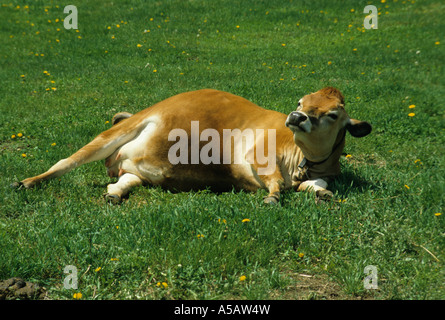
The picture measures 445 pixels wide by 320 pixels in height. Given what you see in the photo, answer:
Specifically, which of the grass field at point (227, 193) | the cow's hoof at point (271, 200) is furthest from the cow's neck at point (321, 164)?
the cow's hoof at point (271, 200)

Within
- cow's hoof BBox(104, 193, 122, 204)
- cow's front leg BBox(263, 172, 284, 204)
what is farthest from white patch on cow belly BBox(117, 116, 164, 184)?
cow's front leg BBox(263, 172, 284, 204)

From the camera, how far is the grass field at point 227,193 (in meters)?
3.44

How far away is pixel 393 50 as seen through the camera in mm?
11578

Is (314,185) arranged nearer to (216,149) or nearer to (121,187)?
(216,149)

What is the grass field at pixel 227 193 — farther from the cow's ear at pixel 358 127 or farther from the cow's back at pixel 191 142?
the cow's ear at pixel 358 127

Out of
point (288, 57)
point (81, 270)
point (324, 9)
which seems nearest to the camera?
point (81, 270)

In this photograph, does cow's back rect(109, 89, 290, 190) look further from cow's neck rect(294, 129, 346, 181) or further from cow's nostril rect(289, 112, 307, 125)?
cow's nostril rect(289, 112, 307, 125)

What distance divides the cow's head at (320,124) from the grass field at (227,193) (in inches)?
19.5

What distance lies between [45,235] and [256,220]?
5.60ft

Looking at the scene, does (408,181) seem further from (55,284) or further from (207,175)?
(55,284)

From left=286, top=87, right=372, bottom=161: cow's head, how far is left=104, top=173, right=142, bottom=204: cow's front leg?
71.6 inches

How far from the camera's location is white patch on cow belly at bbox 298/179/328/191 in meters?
4.67

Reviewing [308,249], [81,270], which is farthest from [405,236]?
[81,270]

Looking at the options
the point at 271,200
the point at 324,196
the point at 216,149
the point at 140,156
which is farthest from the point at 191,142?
the point at 324,196
